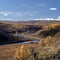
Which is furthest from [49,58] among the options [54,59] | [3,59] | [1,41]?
[1,41]

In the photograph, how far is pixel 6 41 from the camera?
5335 inches

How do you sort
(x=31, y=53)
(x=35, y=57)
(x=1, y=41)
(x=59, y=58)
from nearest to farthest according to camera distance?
(x=59, y=58) → (x=35, y=57) → (x=31, y=53) → (x=1, y=41)

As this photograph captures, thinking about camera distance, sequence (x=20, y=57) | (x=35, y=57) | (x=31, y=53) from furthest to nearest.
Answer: (x=20, y=57), (x=31, y=53), (x=35, y=57)

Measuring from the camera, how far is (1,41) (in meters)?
133

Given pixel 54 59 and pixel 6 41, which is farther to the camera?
pixel 6 41

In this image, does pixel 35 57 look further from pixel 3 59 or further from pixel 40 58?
pixel 3 59

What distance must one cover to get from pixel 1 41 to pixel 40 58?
3845 inches

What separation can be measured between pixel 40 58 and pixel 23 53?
7.68 m

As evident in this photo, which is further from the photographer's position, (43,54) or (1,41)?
(1,41)

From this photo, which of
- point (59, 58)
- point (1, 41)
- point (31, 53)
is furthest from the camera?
point (1, 41)

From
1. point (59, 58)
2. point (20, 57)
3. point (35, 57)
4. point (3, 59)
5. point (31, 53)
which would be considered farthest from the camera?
point (3, 59)

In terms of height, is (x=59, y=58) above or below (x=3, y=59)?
above

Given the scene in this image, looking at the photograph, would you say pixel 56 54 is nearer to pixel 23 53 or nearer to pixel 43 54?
pixel 43 54

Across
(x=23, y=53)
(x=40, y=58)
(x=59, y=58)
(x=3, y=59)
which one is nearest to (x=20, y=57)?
(x=23, y=53)
